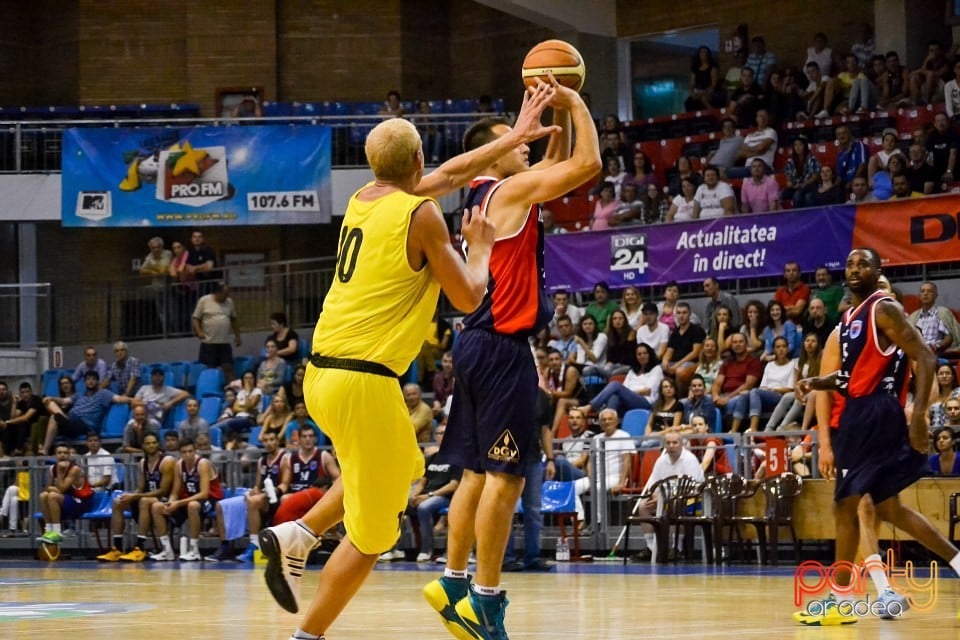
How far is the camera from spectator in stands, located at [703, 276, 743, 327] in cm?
1744

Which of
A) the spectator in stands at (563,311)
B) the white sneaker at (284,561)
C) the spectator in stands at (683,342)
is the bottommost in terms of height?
the white sneaker at (284,561)

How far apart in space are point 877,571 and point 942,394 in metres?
6.32

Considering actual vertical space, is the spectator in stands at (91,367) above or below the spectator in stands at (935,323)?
below

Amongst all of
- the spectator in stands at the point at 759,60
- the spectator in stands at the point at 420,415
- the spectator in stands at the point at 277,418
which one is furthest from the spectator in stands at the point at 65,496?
the spectator in stands at the point at 759,60

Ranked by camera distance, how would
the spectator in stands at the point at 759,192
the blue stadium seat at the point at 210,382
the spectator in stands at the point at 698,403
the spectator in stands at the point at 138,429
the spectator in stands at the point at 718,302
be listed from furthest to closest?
the blue stadium seat at the point at 210,382, the spectator in stands at the point at 759,192, the spectator in stands at the point at 138,429, the spectator in stands at the point at 718,302, the spectator in stands at the point at 698,403

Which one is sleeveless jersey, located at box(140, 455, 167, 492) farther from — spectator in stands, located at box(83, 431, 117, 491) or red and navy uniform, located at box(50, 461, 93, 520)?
red and navy uniform, located at box(50, 461, 93, 520)

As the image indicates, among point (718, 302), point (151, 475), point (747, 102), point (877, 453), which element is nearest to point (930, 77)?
point (747, 102)

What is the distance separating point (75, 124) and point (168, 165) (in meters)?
2.40

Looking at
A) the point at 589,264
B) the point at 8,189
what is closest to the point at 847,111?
the point at 589,264

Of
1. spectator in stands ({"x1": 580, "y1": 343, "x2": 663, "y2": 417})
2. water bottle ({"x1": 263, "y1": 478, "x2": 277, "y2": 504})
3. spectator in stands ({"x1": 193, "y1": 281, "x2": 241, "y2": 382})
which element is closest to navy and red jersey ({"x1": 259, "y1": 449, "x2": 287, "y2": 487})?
water bottle ({"x1": 263, "y1": 478, "x2": 277, "y2": 504})

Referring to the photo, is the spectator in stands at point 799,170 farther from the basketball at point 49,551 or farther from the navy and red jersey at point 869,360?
the navy and red jersey at point 869,360

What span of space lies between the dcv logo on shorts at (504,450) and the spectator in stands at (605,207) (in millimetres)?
14118

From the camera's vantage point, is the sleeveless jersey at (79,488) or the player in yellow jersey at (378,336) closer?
the player in yellow jersey at (378,336)

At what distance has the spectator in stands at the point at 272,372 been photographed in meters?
20.0
